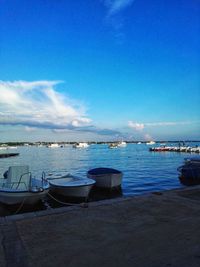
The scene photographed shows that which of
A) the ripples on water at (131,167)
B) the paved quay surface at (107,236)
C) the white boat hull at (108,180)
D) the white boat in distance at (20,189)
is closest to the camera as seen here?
the paved quay surface at (107,236)

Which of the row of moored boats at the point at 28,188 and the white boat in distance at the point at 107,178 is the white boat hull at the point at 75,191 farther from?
the white boat in distance at the point at 107,178

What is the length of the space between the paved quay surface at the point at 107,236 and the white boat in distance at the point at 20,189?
5221mm

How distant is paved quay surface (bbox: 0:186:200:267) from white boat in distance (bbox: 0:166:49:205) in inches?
206

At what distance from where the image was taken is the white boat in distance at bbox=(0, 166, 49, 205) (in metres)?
13.5

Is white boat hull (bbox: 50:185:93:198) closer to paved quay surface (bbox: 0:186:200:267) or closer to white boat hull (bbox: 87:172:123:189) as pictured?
white boat hull (bbox: 87:172:123:189)

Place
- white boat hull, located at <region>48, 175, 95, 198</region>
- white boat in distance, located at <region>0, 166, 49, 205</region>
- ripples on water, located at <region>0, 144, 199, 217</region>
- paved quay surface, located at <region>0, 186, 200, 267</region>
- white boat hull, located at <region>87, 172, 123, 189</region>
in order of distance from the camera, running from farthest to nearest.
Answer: ripples on water, located at <region>0, 144, 199, 217</region>
white boat hull, located at <region>87, 172, 123, 189</region>
white boat hull, located at <region>48, 175, 95, 198</region>
white boat in distance, located at <region>0, 166, 49, 205</region>
paved quay surface, located at <region>0, 186, 200, 267</region>

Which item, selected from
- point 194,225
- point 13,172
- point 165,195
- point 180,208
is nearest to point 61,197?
point 13,172

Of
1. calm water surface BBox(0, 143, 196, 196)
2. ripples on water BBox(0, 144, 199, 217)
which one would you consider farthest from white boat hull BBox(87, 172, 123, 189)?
calm water surface BBox(0, 143, 196, 196)

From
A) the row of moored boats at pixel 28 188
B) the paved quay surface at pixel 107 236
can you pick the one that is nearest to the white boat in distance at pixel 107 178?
the row of moored boats at pixel 28 188

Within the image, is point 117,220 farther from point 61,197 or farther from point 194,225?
point 61,197

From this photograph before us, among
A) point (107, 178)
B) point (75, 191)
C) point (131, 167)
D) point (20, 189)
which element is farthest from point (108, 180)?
point (131, 167)

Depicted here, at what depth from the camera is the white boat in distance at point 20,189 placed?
13.5m

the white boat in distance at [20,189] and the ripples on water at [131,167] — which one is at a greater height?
the white boat in distance at [20,189]

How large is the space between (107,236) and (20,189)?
8892 millimetres
